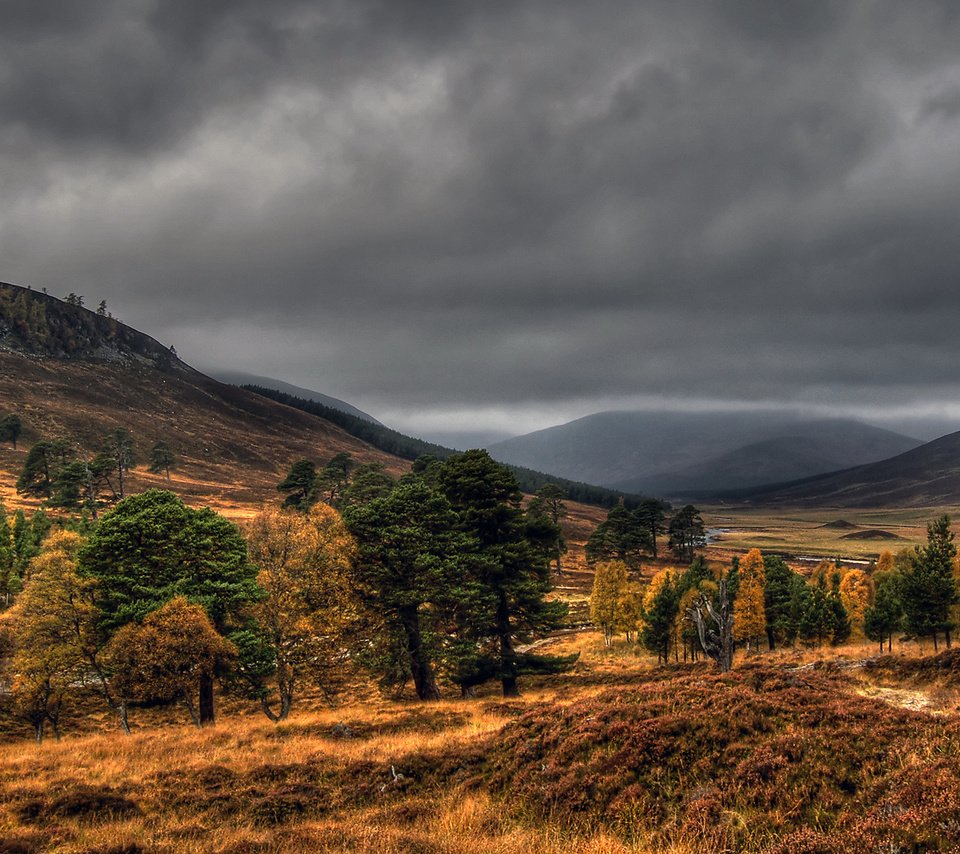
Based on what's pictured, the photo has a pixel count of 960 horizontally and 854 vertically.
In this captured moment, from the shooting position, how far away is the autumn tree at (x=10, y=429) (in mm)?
133500

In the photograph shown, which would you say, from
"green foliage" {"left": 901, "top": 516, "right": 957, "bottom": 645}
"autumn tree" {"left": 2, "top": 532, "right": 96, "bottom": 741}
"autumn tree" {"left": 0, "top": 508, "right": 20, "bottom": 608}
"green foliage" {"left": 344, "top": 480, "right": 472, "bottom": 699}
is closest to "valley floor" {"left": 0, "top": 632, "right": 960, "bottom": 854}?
"autumn tree" {"left": 2, "top": 532, "right": 96, "bottom": 741}

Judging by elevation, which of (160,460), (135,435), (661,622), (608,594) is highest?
(135,435)

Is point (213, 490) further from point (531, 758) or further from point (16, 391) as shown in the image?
point (531, 758)

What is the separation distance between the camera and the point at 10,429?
134m

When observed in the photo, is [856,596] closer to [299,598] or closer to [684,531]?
[684,531]

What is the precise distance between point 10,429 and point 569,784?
175755 millimetres

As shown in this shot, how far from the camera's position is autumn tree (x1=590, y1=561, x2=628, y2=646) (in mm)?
55000

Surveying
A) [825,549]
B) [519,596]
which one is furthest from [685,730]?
[825,549]

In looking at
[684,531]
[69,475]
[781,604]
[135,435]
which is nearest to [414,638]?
[781,604]

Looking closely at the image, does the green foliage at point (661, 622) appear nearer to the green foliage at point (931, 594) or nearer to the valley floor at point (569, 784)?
the green foliage at point (931, 594)

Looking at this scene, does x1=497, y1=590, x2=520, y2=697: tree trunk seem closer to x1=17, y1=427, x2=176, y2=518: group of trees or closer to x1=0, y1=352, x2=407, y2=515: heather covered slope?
x1=17, y1=427, x2=176, y2=518: group of trees

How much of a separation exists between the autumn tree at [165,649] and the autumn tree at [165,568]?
5.26 feet

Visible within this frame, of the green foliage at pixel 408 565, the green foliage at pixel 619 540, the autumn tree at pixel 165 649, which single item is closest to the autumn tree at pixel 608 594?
the green foliage at pixel 408 565

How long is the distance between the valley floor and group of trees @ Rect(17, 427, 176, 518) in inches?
3019
